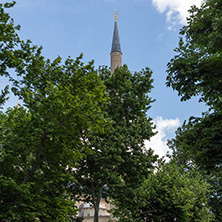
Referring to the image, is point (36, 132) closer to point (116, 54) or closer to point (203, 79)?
point (203, 79)

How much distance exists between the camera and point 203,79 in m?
10.1

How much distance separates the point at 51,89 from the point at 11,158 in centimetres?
383

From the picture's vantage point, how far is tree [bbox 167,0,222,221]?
380 inches

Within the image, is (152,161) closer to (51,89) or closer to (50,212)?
(50,212)

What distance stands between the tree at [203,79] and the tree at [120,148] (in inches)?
221

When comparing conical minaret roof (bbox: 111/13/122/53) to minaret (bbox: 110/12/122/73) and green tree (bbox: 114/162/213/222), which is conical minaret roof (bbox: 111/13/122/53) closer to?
minaret (bbox: 110/12/122/73)

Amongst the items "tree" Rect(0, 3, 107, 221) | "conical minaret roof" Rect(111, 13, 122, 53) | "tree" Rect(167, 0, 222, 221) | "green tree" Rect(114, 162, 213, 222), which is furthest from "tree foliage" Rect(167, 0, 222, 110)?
"conical minaret roof" Rect(111, 13, 122, 53)

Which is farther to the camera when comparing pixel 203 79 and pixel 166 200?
pixel 166 200

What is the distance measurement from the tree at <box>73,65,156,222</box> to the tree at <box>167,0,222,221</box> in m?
5.60

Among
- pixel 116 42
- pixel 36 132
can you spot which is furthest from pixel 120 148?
pixel 116 42

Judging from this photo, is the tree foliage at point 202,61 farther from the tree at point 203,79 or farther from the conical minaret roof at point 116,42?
the conical minaret roof at point 116,42

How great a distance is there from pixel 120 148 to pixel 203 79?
8.21m

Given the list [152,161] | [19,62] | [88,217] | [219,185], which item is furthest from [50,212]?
[88,217]

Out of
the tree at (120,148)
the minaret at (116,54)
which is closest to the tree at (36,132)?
the tree at (120,148)
